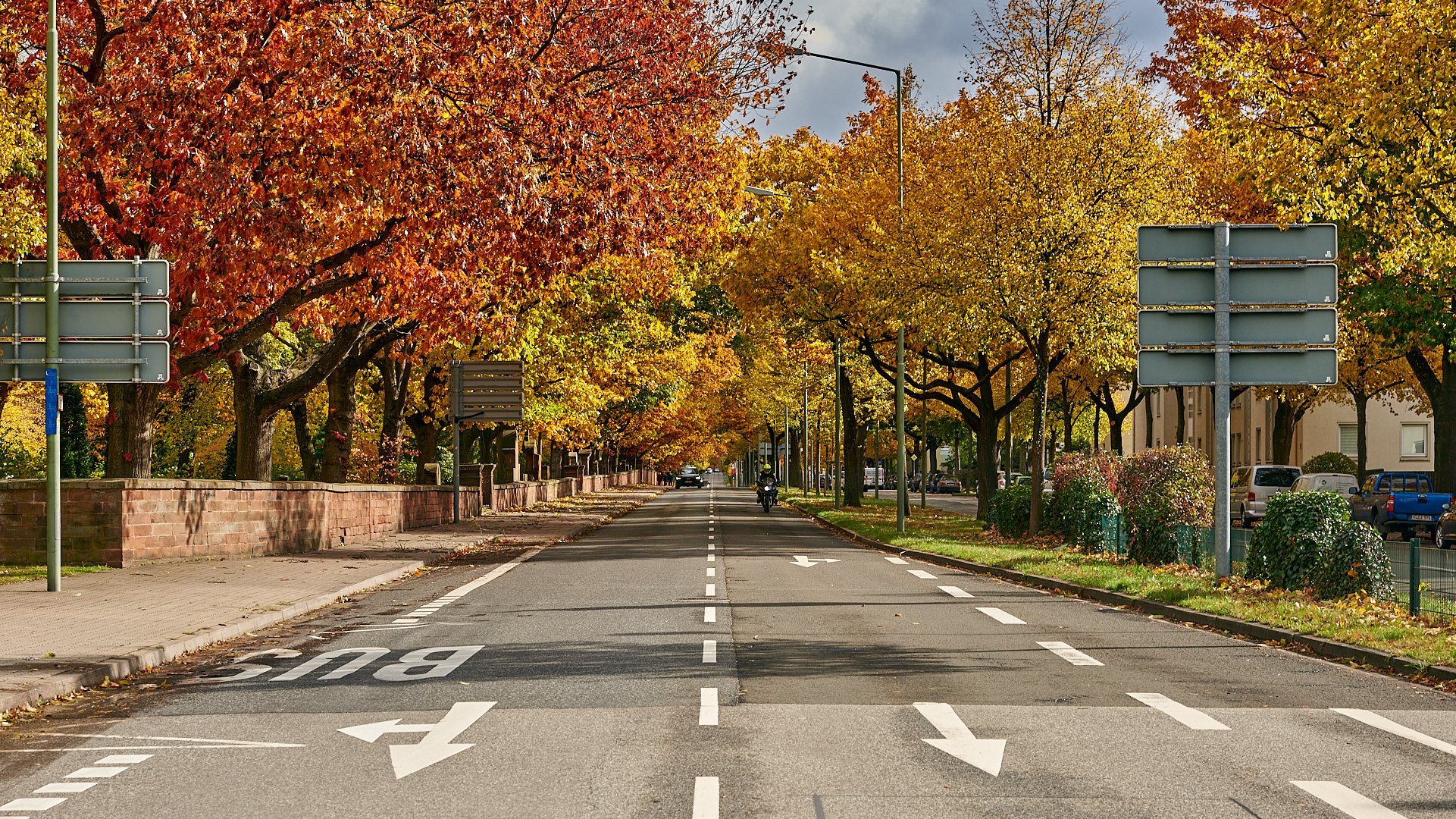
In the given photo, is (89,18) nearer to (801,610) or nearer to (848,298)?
(801,610)

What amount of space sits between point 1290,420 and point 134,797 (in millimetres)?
43135

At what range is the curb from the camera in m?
10.1

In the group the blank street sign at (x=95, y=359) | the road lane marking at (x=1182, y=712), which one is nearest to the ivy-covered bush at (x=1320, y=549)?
the road lane marking at (x=1182, y=712)

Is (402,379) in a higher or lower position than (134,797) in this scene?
higher

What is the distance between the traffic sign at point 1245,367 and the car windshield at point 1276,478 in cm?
2126

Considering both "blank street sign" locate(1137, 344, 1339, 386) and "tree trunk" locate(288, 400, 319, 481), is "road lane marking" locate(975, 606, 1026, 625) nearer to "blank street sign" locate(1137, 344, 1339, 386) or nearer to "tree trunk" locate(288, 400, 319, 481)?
"blank street sign" locate(1137, 344, 1339, 386)

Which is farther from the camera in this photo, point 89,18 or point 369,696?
point 89,18

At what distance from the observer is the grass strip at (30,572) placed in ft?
53.9

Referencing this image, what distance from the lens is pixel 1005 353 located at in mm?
37375

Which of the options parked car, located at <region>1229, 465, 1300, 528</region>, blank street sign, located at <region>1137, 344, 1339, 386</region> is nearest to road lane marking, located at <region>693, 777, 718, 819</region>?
blank street sign, located at <region>1137, 344, 1339, 386</region>

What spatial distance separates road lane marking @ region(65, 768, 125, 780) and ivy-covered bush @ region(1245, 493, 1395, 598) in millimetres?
11568

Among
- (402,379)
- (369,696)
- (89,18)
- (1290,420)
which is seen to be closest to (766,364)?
(1290,420)

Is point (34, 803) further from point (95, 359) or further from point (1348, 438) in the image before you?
point (1348, 438)

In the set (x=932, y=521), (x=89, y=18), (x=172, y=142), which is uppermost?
(x=89, y=18)
